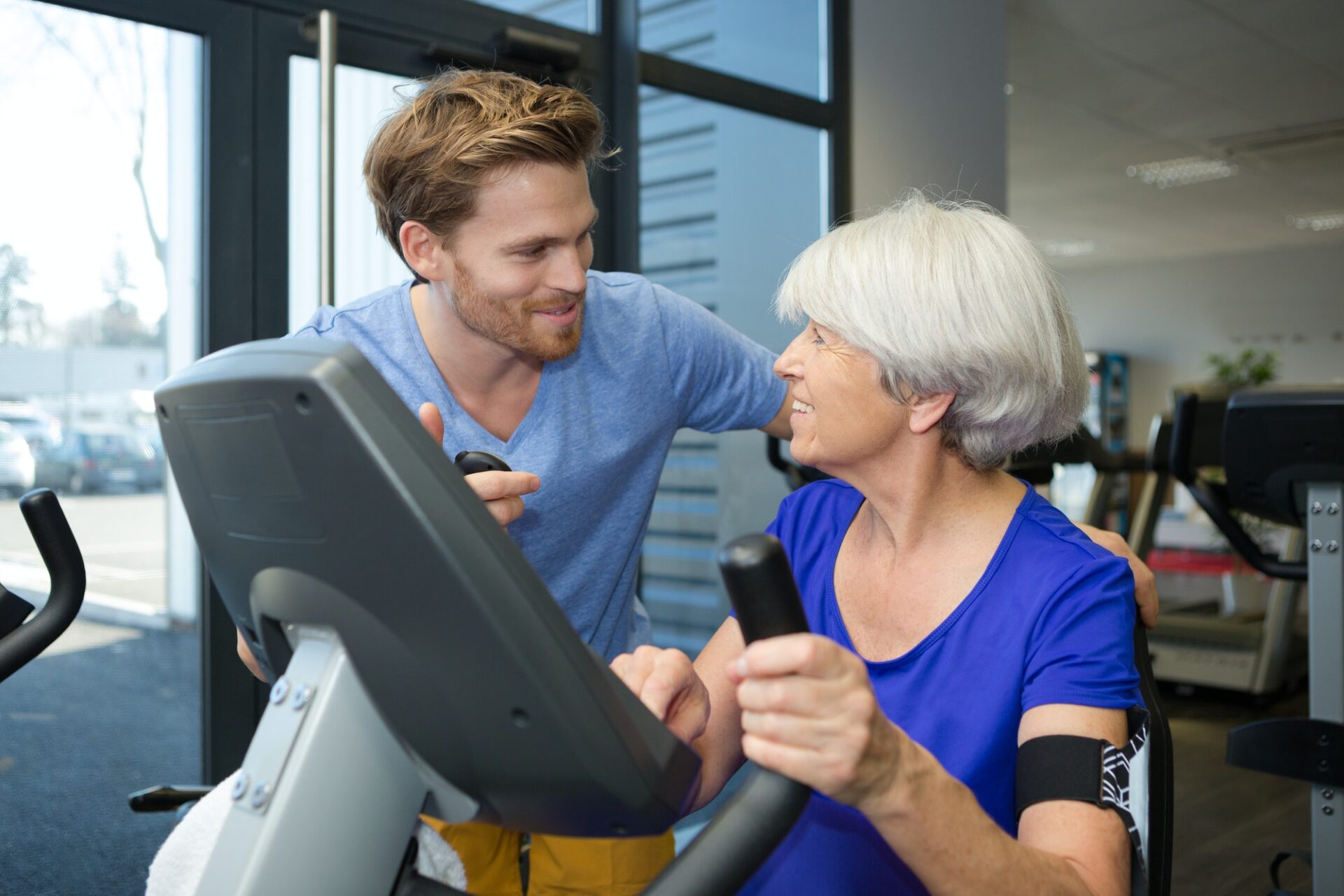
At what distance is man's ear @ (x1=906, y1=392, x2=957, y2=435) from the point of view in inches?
44.4

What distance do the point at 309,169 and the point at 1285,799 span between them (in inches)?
138

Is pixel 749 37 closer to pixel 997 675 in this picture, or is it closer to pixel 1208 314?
pixel 997 675

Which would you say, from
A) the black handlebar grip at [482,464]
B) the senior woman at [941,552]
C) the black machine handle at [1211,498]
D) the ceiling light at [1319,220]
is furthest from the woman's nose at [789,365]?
the ceiling light at [1319,220]

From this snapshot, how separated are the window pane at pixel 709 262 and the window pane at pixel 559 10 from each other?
0.81 ft

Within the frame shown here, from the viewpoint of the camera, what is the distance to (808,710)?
0.60 m

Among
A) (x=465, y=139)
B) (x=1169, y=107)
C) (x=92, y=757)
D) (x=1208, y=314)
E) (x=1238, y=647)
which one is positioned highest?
(x=1169, y=107)

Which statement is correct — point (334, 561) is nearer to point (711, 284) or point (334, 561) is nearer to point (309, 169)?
point (309, 169)

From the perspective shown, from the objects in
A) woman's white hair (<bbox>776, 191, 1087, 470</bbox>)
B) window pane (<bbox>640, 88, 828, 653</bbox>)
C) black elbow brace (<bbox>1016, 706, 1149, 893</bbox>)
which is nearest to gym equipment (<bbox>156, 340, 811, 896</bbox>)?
black elbow brace (<bbox>1016, 706, 1149, 893</bbox>)

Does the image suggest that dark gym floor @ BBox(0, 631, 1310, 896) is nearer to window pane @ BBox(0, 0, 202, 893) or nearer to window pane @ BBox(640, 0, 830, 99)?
window pane @ BBox(0, 0, 202, 893)

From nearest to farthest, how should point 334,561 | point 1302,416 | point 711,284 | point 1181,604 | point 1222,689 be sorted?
point 334,561 < point 1302,416 < point 711,284 < point 1222,689 < point 1181,604

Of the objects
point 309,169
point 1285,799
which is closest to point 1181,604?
point 1285,799

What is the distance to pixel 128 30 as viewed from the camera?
212cm

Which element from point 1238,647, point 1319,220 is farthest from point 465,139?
Result: point 1319,220

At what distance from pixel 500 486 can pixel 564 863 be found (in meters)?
0.72
